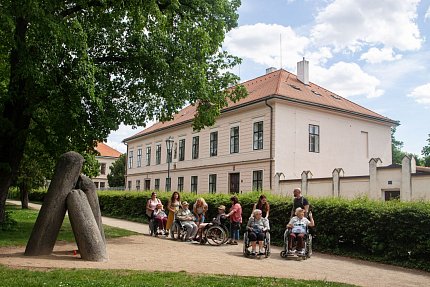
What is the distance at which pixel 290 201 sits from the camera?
16172 mm

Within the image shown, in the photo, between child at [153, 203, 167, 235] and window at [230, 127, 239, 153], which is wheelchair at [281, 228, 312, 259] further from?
window at [230, 127, 239, 153]

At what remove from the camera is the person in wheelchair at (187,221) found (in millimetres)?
16250

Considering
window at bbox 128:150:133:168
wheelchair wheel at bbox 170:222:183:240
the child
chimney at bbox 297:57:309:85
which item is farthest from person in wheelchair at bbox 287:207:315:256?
window at bbox 128:150:133:168

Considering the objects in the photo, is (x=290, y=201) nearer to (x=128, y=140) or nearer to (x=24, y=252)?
(x=24, y=252)

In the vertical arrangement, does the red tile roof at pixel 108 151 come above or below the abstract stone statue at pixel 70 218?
above

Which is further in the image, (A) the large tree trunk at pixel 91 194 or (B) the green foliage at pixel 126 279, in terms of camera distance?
(A) the large tree trunk at pixel 91 194

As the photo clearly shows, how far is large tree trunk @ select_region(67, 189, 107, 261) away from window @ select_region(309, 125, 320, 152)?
22353mm

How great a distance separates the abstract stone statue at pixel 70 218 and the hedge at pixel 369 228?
22.3 ft

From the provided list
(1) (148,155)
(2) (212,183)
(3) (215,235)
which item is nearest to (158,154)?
(1) (148,155)

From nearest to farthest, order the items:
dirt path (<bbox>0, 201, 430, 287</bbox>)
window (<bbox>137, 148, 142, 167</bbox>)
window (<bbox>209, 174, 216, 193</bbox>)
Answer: dirt path (<bbox>0, 201, 430, 287</bbox>), window (<bbox>209, 174, 216, 193</bbox>), window (<bbox>137, 148, 142, 167</bbox>)

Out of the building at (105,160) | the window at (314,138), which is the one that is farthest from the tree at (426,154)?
the building at (105,160)

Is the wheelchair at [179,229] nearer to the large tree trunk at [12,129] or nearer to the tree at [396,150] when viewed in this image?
the large tree trunk at [12,129]

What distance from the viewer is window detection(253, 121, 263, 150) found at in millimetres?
30945

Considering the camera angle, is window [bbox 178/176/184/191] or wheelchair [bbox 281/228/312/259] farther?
window [bbox 178/176/184/191]
